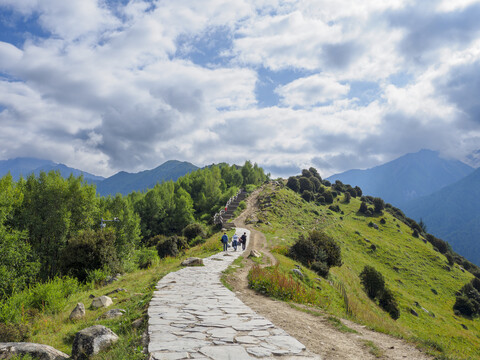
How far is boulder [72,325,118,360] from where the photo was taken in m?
5.64

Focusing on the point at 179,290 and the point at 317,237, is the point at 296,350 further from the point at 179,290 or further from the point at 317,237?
the point at 317,237

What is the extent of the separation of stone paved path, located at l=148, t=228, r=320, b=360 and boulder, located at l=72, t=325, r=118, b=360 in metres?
0.90

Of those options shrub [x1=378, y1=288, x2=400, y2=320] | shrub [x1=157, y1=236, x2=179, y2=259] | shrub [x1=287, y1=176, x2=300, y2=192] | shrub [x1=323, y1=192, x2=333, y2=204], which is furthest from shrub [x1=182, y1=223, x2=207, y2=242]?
shrub [x1=287, y1=176, x2=300, y2=192]

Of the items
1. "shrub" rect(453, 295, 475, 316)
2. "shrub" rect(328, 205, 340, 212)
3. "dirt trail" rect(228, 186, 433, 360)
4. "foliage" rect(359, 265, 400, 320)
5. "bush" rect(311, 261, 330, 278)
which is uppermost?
"shrub" rect(328, 205, 340, 212)

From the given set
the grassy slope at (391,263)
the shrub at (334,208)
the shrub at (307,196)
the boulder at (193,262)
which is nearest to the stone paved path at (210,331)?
the boulder at (193,262)

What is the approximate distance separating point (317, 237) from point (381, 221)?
193 feet

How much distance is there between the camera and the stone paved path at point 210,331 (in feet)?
16.7

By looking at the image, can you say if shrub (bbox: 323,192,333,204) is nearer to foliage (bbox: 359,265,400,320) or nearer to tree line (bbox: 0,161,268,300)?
foliage (bbox: 359,265,400,320)

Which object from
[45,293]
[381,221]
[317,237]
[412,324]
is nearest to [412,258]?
[381,221]

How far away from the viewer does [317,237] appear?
87.2ft

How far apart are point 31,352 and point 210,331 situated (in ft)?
13.2

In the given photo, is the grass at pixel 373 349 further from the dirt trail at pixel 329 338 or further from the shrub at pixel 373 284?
the shrub at pixel 373 284

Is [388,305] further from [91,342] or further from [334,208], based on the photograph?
[334,208]

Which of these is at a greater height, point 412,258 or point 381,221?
point 381,221
